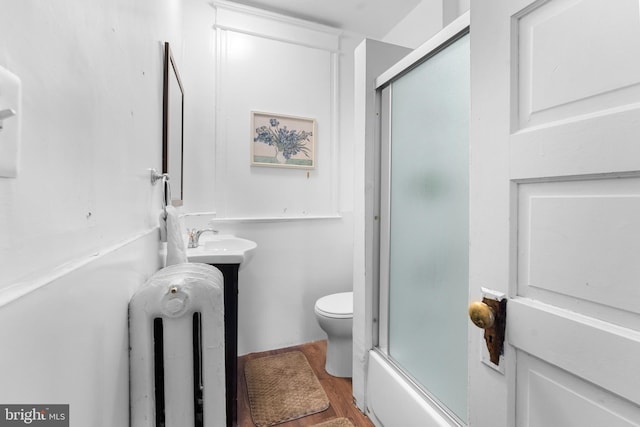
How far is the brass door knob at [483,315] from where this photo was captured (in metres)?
0.67

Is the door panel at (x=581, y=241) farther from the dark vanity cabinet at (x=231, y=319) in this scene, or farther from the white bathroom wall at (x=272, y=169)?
the white bathroom wall at (x=272, y=169)

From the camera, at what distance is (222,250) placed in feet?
5.78

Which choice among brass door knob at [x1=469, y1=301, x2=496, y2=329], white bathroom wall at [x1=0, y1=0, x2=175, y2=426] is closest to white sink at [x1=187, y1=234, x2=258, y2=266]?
white bathroom wall at [x1=0, y1=0, x2=175, y2=426]

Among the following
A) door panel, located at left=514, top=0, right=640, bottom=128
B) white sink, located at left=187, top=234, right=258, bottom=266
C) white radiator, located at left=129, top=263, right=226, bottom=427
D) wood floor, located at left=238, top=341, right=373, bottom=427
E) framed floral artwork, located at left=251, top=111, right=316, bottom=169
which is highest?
framed floral artwork, located at left=251, top=111, right=316, bottom=169

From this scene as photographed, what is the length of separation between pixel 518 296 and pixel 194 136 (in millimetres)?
2052

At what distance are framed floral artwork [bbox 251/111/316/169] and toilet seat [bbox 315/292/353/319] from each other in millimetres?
1044

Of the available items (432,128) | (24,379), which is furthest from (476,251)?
(24,379)

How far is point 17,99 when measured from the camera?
0.33 meters

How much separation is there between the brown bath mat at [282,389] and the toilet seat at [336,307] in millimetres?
437

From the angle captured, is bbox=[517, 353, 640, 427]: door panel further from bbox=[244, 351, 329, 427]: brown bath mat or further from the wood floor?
bbox=[244, 351, 329, 427]: brown bath mat

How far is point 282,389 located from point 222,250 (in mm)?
925

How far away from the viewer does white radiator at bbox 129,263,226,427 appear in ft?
2.40

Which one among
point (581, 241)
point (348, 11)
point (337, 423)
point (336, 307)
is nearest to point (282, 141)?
point (348, 11)

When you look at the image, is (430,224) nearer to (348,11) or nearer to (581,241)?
(581,241)
